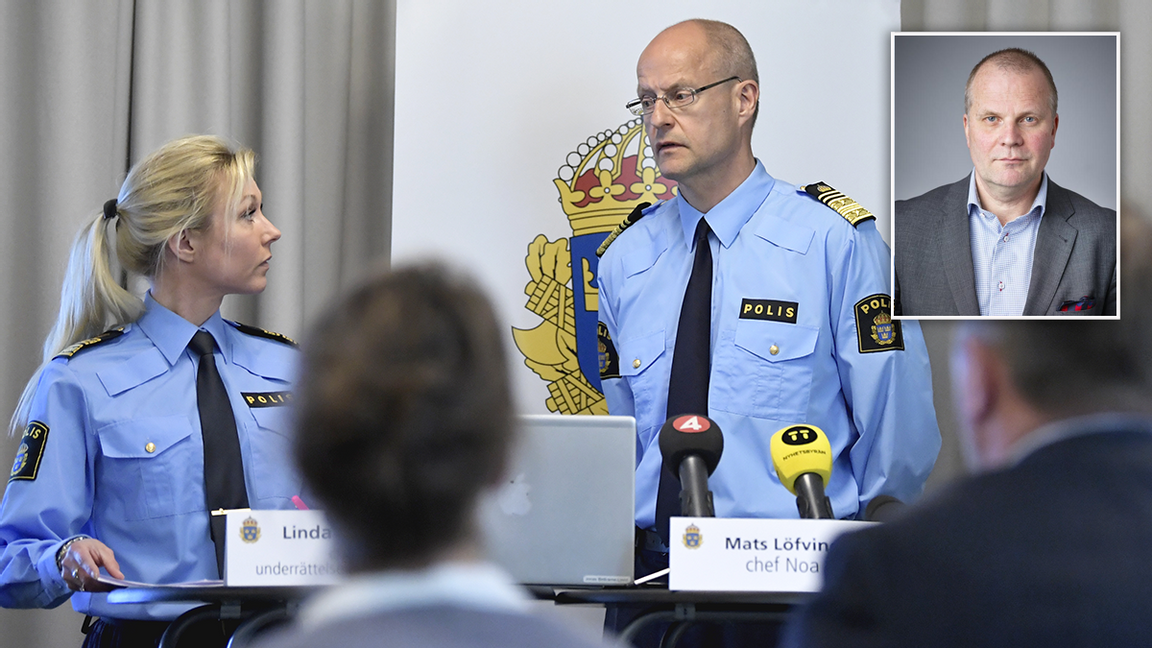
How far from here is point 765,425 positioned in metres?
2.54

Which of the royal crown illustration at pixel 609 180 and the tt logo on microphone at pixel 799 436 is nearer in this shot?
the tt logo on microphone at pixel 799 436

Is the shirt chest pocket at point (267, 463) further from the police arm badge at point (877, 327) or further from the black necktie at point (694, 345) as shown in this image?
the police arm badge at point (877, 327)

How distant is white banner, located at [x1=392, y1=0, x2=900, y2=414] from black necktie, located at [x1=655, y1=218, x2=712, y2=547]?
49 centimetres

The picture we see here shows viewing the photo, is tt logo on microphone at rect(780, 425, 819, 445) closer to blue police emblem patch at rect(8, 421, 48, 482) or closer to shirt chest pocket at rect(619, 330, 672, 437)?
shirt chest pocket at rect(619, 330, 672, 437)

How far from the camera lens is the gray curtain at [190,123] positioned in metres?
3.27

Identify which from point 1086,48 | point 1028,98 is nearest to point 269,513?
point 1028,98

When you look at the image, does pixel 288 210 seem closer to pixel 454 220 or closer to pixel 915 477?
pixel 454 220

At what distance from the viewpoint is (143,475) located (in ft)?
7.35

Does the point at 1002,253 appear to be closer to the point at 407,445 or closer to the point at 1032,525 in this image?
the point at 1032,525

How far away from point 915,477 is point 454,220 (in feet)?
4.61

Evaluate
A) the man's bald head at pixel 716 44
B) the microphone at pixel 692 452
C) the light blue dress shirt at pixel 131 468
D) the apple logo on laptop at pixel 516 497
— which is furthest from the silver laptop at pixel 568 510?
the man's bald head at pixel 716 44

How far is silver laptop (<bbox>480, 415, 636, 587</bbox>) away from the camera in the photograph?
188 cm

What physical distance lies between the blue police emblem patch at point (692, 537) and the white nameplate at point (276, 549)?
21.8 inches

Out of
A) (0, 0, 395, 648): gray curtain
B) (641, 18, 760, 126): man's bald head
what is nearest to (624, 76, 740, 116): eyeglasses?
(641, 18, 760, 126): man's bald head
